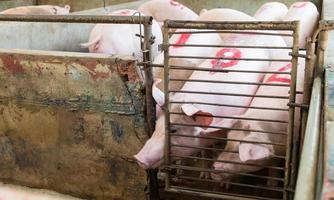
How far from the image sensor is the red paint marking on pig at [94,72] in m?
2.24

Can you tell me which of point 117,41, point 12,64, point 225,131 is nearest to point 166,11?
point 117,41

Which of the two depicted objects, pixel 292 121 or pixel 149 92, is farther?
pixel 149 92

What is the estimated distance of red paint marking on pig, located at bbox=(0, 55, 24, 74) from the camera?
7.92 ft

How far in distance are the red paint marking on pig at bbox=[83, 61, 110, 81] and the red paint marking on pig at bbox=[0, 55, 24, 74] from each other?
39 centimetres

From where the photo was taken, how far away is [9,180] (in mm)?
2717

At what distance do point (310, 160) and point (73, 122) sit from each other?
156 centimetres

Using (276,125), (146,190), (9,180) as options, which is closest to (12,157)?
(9,180)

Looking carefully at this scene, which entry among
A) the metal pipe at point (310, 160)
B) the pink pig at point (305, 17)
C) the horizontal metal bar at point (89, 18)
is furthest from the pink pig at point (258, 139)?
the pink pig at point (305, 17)

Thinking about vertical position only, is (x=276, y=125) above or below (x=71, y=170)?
above

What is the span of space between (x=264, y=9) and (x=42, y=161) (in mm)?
2555

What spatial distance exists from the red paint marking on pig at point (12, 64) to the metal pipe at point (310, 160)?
1527mm

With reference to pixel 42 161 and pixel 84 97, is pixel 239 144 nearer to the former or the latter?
pixel 84 97

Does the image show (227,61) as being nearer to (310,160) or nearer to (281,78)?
(281,78)

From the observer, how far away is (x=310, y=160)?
1.08 metres
